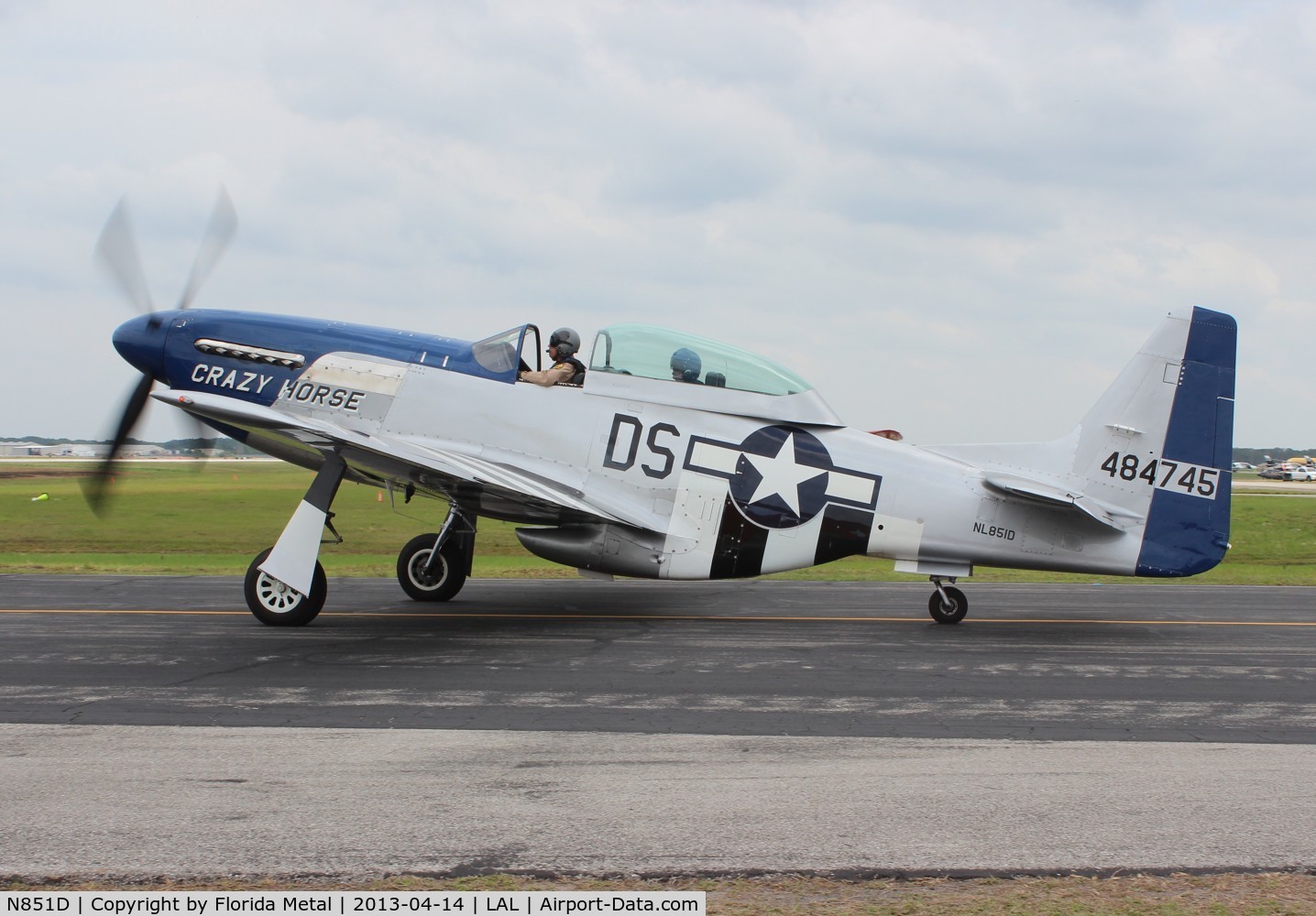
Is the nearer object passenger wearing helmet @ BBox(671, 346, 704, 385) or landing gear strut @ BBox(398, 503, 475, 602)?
passenger wearing helmet @ BBox(671, 346, 704, 385)

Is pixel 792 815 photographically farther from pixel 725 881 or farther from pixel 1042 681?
pixel 1042 681

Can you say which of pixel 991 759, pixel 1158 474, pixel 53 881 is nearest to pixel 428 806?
pixel 53 881

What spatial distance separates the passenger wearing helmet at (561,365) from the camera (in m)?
12.0

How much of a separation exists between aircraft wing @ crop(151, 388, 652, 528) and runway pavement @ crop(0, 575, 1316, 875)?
1.35m

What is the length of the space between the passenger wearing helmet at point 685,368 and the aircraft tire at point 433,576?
12.8 feet

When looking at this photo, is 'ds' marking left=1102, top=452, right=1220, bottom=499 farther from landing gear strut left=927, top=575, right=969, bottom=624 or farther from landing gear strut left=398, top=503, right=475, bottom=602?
landing gear strut left=398, top=503, right=475, bottom=602

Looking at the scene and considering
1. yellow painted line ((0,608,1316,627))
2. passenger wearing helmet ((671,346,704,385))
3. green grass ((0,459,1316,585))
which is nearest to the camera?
passenger wearing helmet ((671,346,704,385))

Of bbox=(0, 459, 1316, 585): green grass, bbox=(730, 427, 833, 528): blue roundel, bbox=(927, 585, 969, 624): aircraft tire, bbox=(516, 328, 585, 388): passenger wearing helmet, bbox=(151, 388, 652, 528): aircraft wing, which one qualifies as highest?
bbox=(516, 328, 585, 388): passenger wearing helmet

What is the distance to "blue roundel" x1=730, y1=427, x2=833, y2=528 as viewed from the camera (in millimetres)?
11484

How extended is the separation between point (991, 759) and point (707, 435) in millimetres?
6135

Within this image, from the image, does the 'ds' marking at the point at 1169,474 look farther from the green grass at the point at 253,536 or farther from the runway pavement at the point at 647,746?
the green grass at the point at 253,536

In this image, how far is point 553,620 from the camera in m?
12.0

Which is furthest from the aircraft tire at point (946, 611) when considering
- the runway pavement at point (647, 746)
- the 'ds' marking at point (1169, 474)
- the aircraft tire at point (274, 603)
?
the aircraft tire at point (274, 603)
